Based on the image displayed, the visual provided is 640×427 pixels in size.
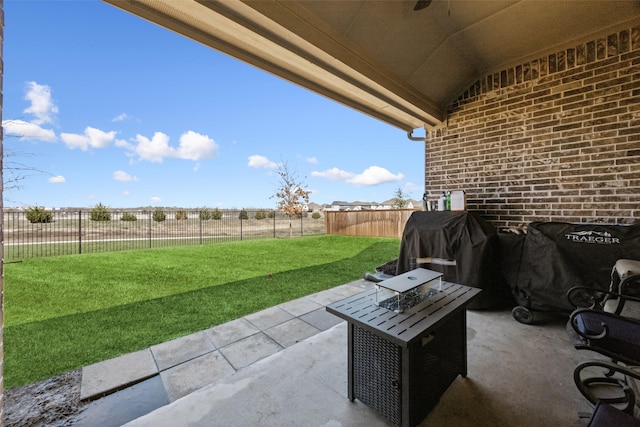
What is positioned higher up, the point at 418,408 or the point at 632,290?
the point at 632,290

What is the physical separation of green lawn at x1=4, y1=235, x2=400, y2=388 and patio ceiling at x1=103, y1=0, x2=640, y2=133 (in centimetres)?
285

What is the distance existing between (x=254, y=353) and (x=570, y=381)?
7.95 ft

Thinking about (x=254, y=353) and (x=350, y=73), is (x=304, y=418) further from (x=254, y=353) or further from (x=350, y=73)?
(x=350, y=73)

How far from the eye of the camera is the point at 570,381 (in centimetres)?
184

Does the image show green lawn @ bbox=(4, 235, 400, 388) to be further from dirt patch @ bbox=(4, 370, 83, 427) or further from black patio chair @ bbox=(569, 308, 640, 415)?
black patio chair @ bbox=(569, 308, 640, 415)

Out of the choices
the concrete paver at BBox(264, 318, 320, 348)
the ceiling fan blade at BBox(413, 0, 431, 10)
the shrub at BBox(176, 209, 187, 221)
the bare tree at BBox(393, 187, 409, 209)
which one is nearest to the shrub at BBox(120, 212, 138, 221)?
the shrub at BBox(176, 209, 187, 221)

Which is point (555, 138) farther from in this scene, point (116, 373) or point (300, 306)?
point (116, 373)

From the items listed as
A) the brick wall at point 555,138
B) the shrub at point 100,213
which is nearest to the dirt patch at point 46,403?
the brick wall at point 555,138

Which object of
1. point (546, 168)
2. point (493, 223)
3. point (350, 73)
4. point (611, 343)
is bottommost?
point (611, 343)

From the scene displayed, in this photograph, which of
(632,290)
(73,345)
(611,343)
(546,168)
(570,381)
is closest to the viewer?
(611,343)

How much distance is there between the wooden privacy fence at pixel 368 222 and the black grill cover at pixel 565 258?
6.82 meters

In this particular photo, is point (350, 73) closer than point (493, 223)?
Yes

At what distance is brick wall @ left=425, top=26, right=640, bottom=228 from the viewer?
2768 millimetres

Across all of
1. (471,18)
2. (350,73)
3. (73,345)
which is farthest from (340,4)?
(73,345)
